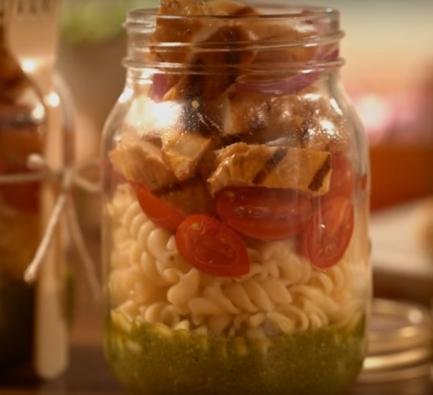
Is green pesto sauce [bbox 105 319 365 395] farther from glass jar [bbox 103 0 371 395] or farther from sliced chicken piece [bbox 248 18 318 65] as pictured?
sliced chicken piece [bbox 248 18 318 65]

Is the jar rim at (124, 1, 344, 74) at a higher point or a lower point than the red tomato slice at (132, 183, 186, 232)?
higher

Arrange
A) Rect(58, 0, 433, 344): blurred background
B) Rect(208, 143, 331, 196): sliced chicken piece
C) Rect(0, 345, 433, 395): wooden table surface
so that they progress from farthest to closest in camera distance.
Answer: Rect(58, 0, 433, 344): blurred background < Rect(0, 345, 433, 395): wooden table surface < Rect(208, 143, 331, 196): sliced chicken piece

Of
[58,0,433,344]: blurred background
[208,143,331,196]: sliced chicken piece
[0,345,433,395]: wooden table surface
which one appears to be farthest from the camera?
[58,0,433,344]: blurred background

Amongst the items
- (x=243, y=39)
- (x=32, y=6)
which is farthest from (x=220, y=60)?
(x=32, y=6)

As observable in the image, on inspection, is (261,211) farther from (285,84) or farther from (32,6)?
(32,6)

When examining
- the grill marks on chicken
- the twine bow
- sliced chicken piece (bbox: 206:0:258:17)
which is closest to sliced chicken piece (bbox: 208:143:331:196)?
the grill marks on chicken

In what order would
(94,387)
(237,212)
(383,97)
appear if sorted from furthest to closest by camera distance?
(383,97) → (94,387) → (237,212)
